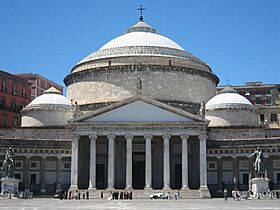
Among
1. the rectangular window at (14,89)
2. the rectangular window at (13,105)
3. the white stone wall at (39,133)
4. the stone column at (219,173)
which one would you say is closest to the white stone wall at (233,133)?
the stone column at (219,173)

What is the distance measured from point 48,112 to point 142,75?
14.4 m

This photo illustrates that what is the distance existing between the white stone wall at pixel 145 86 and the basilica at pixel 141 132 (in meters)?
0.14

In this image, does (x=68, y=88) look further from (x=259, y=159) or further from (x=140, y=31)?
(x=259, y=159)

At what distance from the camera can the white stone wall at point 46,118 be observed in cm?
7700

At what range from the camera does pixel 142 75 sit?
251ft

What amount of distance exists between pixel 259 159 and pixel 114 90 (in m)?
26.0

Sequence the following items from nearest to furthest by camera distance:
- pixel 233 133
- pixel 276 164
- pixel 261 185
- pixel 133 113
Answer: pixel 261 185, pixel 133 113, pixel 276 164, pixel 233 133

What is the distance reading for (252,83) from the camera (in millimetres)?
121625

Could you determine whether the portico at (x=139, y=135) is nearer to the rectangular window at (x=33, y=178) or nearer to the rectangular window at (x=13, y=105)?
the rectangular window at (x=33, y=178)

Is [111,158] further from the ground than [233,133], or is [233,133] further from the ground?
[233,133]

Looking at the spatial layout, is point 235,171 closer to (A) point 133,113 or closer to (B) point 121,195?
(A) point 133,113

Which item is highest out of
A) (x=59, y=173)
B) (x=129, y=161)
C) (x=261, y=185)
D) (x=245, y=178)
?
(x=129, y=161)

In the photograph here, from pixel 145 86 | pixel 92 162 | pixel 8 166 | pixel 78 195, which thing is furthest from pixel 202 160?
pixel 8 166

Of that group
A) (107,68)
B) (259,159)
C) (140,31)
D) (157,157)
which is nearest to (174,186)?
(157,157)
